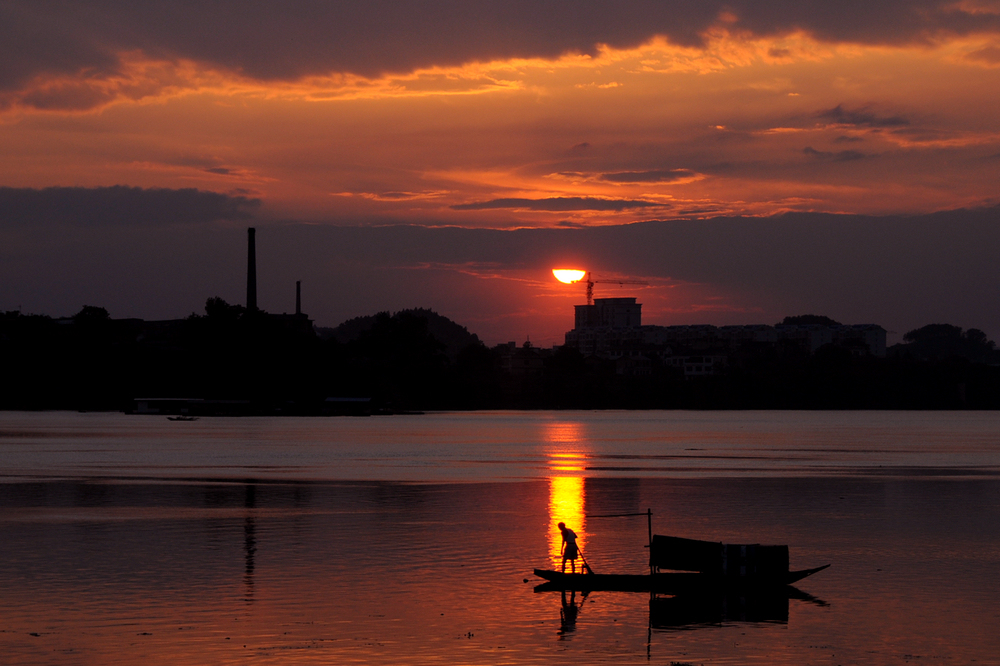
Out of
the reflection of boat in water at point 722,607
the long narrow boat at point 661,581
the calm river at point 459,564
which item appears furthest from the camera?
the long narrow boat at point 661,581

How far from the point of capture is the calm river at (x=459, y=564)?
3394cm

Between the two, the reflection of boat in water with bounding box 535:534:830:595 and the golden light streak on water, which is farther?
the golden light streak on water

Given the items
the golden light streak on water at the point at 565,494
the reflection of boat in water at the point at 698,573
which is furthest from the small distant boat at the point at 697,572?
the golden light streak on water at the point at 565,494

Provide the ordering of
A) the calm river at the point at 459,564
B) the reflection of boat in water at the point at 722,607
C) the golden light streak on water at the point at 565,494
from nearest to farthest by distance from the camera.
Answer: the calm river at the point at 459,564 → the reflection of boat in water at the point at 722,607 → the golden light streak on water at the point at 565,494

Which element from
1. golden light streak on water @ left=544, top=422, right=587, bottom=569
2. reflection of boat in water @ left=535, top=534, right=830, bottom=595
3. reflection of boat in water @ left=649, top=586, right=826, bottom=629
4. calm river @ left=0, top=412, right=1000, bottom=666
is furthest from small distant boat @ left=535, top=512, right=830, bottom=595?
golden light streak on water @ left=544, top=422, right=587, bottom=569

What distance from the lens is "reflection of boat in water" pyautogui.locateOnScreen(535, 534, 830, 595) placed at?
134 feet

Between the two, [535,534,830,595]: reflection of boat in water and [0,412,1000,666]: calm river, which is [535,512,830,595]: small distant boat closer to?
[535,534,830,595]: reflection of boat in water

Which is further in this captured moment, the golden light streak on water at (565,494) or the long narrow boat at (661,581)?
the golden light streak on water at (565,494)

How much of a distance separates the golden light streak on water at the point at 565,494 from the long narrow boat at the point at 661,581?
17.2 ft

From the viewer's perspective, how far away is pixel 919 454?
146 m

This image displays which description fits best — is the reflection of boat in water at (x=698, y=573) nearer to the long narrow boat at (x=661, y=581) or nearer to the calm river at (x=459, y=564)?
the long narrow boat at (x=661, y=581)

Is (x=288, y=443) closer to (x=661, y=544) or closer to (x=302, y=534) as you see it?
(x=302, y=534)

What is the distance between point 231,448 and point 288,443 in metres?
14.9

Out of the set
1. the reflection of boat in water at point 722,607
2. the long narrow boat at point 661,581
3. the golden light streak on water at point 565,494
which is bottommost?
the golden light streak on water at point 565,494
